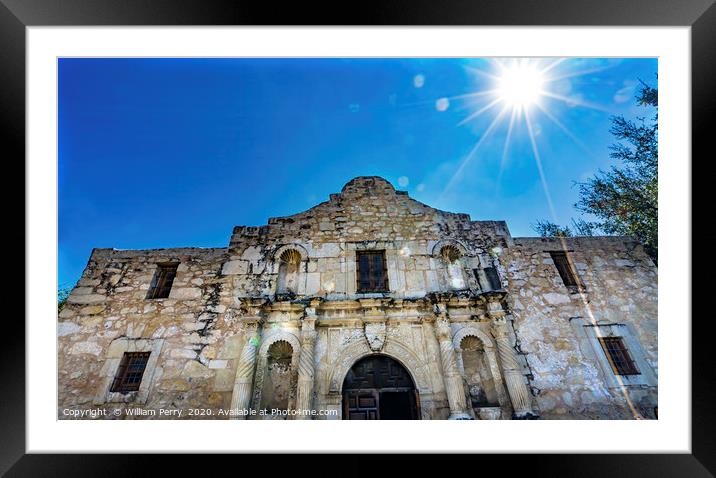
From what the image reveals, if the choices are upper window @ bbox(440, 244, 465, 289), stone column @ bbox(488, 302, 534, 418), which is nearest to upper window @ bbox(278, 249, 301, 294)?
upper window @ bbox(440, 244, 465, 289)

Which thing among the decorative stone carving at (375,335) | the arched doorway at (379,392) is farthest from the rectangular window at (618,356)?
the decorative stone carving at (375,335)

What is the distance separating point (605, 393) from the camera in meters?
5.71

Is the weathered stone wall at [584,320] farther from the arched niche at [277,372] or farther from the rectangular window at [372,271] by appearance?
the arched niche at [277,372]

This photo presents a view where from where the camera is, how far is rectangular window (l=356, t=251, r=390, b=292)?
6973mm

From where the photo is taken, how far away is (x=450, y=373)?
5.70 m

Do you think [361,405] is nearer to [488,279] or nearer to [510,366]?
[510,366]

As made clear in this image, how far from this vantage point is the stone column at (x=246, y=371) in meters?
5.55

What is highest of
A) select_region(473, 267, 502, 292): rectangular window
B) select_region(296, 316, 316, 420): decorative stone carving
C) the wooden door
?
select_region(473, 267, 502, 292): rectangular window

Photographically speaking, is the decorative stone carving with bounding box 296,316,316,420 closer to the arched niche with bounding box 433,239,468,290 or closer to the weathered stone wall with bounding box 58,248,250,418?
the weathered stone wall with bounding box 58,248,250,418

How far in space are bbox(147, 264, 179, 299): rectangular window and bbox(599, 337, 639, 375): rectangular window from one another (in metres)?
9.24
